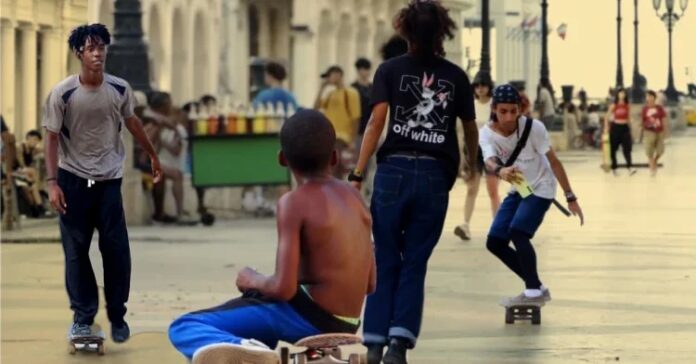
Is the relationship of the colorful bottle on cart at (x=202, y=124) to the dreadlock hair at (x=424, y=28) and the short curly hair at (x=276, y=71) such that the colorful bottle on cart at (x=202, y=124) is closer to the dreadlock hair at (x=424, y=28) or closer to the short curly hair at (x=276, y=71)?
the short curly hair at (x=276, y=71)

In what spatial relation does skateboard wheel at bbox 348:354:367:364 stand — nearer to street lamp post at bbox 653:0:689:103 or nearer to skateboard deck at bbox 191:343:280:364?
skateboard deck at bbox 191:343:280:364

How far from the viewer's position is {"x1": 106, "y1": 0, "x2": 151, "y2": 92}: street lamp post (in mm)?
24200

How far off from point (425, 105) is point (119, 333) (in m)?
2.31

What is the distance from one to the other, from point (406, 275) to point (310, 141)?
2.98 m

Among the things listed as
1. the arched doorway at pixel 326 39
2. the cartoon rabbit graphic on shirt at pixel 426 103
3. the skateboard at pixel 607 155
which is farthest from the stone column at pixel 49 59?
the cartoon rabbit graphic on shirt at pixel 426 103

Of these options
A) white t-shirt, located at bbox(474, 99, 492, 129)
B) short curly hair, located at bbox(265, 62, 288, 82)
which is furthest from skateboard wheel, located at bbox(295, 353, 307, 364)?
short curly hair, located at bbox(265, 62, 288, 82)

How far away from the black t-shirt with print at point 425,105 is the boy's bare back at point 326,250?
3.04 meters

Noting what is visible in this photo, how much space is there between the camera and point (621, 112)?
42.1 meters

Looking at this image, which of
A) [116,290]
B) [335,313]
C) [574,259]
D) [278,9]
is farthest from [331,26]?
[335,313]

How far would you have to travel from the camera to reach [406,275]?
10.6 m

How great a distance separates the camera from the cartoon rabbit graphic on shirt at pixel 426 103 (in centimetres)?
1066

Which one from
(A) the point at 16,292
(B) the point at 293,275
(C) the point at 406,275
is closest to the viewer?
(B) the point at 293,275

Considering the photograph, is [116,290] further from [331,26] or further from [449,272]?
[331,26]

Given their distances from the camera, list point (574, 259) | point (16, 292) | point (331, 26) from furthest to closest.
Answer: point (331, 26) → point (574, 259) → point (16, 292)
